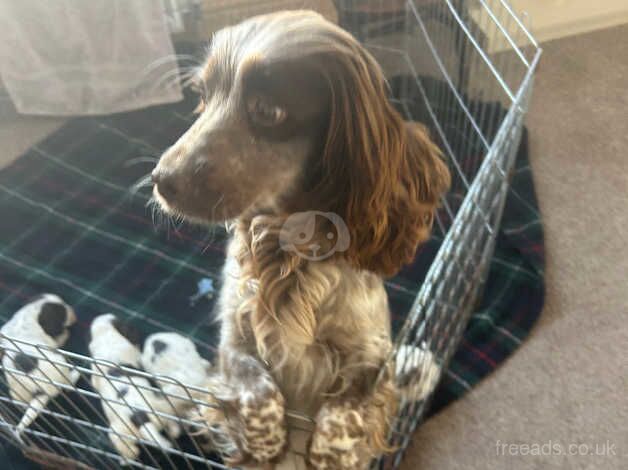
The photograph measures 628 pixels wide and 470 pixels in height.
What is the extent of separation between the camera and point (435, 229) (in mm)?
1827

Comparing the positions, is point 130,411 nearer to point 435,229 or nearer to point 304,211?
point 304,211

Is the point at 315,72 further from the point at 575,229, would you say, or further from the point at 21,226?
the point at 21,226

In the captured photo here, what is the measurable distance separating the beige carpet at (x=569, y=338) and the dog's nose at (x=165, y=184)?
2.70 feet

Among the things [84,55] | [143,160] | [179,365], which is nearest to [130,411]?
[179,365]

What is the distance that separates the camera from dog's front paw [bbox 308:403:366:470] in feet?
3.58

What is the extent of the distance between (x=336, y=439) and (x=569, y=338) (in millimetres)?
789

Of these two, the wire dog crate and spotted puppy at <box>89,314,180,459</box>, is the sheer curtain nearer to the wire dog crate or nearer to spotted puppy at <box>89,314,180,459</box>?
the wire dog crate

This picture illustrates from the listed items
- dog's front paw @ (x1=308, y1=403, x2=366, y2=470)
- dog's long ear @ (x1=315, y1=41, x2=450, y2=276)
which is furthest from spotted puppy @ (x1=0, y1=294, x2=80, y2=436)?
dog's long ear @ (x1=315, y1=41, x2=450, y2=276)

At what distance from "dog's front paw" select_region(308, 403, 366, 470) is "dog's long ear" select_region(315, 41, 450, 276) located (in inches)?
9.8

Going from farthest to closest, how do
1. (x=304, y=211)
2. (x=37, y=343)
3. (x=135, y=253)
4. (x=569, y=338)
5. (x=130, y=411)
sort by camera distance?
(x=135, y=253) → (x=569, y=338) → (x=37, y=343) → (x=130, y=411) → (x=304, y=211)

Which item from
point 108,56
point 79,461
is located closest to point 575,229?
point 79,461

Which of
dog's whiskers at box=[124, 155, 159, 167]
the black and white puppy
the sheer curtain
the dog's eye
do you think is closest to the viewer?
the dog's eye

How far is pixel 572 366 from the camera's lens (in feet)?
5.16

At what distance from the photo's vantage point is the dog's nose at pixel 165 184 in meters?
0.96
